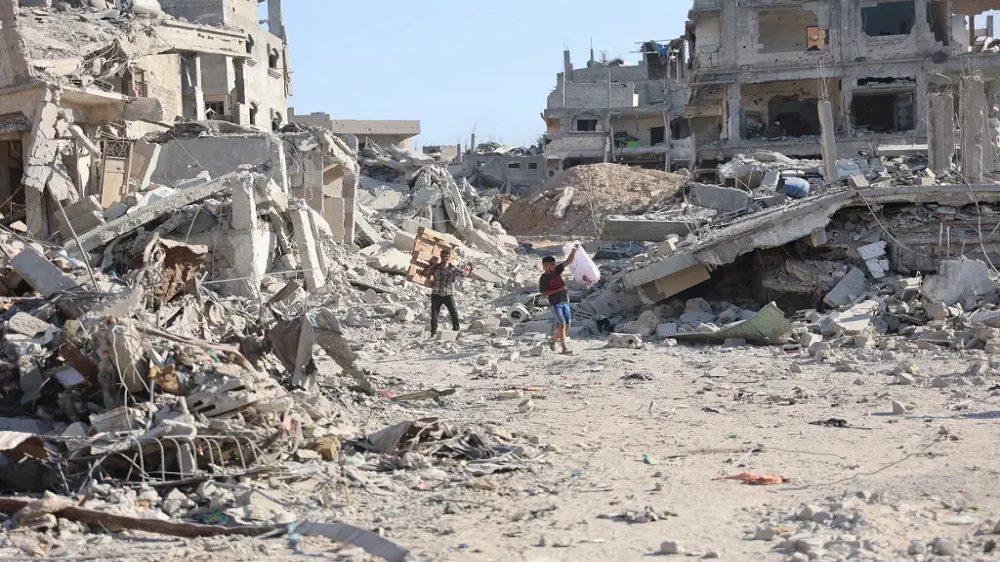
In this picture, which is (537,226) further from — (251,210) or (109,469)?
(109,469)

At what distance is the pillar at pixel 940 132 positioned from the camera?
55.8 feet

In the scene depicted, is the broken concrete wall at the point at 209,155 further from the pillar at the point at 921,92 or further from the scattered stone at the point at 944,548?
the pillar at the point at 921,92

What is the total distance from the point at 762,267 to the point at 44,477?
35.5 feet

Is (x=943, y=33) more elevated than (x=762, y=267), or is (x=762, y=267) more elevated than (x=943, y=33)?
(x=943, y=33)

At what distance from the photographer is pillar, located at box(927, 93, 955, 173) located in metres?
17.0

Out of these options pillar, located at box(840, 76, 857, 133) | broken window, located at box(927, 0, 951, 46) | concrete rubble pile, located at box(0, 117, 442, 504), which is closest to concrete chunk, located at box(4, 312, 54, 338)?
concrete rubble pile, located at box(0, 117, 442, 504)

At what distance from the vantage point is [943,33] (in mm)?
36219

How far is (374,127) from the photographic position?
4416cm

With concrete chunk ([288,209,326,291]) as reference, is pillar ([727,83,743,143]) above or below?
above

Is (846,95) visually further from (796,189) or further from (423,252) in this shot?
(423,252)

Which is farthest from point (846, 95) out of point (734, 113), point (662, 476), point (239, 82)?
point (662, 476)

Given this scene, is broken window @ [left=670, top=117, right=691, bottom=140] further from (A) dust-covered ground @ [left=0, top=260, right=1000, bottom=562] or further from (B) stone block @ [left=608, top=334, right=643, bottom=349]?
(A) dust-covered ground @ [left=0, top=260, right=1000, bottom=562]

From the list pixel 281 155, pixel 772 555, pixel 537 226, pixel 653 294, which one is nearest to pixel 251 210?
pixel 281 155

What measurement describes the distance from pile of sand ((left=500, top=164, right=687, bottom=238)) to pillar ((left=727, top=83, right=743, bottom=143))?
3080mm
